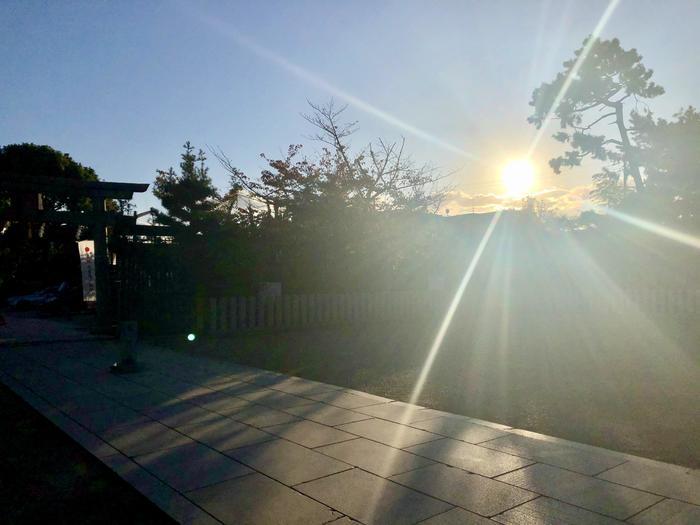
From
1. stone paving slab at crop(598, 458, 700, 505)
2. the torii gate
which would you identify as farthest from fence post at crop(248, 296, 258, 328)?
stone paving slab at crop(598, 458, 700, 505)

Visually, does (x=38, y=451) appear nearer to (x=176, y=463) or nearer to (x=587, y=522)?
(x=176, y=463)

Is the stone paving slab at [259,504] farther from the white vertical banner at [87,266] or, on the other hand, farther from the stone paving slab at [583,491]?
the white vertical banner at [87,266]

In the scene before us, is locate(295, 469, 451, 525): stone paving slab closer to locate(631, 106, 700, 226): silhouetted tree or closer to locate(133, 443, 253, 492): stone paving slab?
locate(133, 443, 253, 492): stone paving slab

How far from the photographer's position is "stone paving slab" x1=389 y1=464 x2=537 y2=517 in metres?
4.15

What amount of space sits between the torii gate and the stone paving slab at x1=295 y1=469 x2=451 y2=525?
1213 centimetres

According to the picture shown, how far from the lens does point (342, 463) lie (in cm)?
511

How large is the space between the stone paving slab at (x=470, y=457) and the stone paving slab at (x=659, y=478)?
70 centimetres

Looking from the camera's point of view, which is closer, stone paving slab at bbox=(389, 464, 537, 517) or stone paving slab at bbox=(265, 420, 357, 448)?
stone paving slab at bbox=(389, 464, 537, 517)

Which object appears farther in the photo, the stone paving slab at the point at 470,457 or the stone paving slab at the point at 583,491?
the stone paving slab at the point at 470,457

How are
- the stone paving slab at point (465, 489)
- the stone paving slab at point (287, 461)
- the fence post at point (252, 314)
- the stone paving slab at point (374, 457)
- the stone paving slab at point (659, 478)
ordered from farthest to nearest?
1. the fence post at point (252, 314)
2. the stone paving slab at point (374, 457)
3. the stone paving slab at point (287, 461)
4. the stone paving slab at point (659, 478)
5. the stone paving slab at point (465, 489)

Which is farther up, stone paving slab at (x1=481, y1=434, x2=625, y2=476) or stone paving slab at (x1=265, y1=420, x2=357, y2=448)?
stone paving slab at (x1=481, y1=434, x2=625, y2=476)

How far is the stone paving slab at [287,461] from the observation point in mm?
4828

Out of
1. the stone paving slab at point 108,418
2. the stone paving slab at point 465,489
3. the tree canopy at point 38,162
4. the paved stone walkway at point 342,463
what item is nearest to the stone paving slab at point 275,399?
the paved stone walkway at point 342,463

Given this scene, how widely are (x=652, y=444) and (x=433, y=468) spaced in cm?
210
